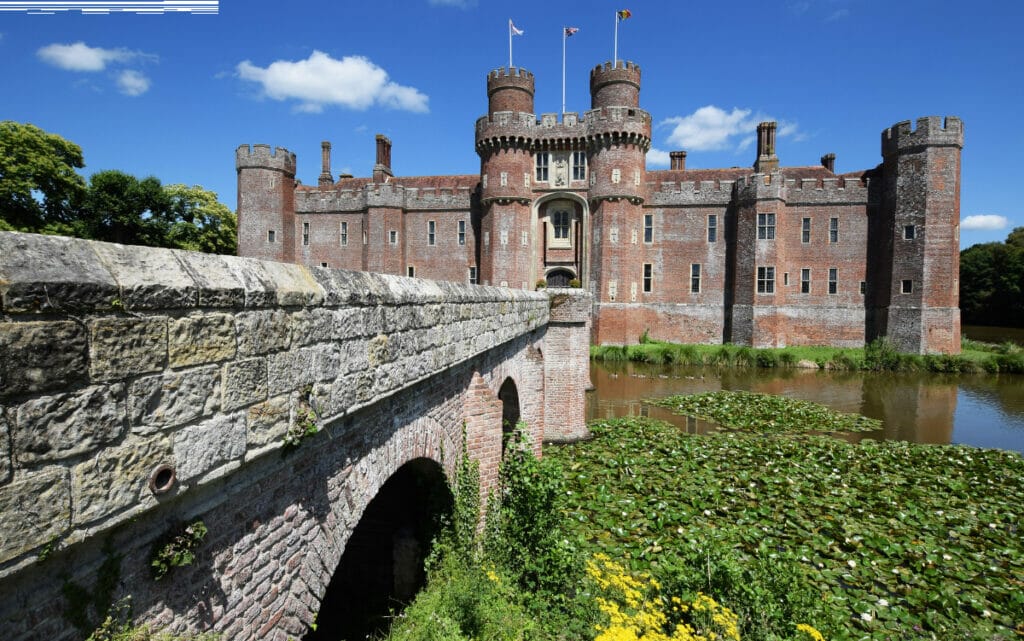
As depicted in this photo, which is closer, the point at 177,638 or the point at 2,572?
the point at 2,572

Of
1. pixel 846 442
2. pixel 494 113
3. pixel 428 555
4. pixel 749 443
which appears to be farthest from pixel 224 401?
pixel 494 113

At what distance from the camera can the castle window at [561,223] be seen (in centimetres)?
3441

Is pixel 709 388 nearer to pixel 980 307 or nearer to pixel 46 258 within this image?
pixel 46 258

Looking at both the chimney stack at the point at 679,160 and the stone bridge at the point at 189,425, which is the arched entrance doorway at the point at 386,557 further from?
the chimney stack at the point at 679,160

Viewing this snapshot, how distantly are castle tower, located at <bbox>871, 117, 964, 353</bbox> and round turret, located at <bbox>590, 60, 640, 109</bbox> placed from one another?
47.9ft

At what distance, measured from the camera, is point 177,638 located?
2316mm

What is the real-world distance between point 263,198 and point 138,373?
37.6m

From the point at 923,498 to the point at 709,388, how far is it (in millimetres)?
11921

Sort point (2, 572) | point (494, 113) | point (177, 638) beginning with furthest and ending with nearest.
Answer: point (494, 113), point (177, 638), point (2, 572)

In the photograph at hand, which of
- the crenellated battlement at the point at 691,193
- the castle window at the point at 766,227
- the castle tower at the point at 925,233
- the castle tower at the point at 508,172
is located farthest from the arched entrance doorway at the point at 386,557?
the castle tower at the point at 925,233

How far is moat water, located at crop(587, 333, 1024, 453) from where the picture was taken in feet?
54.5

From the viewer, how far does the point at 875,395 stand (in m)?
21.9

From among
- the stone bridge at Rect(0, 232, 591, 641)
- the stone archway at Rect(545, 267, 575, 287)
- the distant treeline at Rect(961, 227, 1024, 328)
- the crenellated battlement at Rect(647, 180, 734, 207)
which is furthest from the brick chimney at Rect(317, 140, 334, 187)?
the distant treeline at Rect(961, 227, 1024, 328)

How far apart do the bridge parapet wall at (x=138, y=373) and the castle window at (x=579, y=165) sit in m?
31.4
